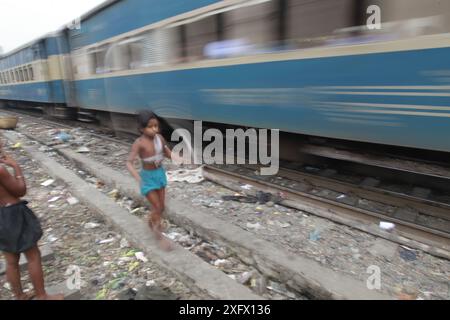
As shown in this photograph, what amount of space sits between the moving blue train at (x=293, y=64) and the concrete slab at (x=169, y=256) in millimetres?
2306

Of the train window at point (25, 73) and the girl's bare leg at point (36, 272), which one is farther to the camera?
the train window at point (25, 73)

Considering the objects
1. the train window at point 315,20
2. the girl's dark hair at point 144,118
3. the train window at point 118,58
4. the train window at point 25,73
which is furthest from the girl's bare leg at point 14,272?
the train window at point 25,73

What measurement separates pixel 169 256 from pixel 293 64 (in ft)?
9.36

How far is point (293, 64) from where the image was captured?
4.30 m

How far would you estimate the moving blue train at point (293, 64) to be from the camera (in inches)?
128

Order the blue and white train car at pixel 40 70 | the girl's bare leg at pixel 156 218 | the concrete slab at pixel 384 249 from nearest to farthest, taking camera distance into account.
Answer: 1. the concrete slab at pixel 384 249
2. the girl's bare leg at pixel 156 218
3. the blue and white train car at pixel 40 70

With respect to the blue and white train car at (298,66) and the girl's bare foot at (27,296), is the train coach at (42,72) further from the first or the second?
the girl's bare foot at (27,296)

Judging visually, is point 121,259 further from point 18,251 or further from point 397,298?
point 397,298

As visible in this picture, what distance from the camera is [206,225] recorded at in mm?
3498

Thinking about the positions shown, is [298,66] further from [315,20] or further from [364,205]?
Result: [364,205]

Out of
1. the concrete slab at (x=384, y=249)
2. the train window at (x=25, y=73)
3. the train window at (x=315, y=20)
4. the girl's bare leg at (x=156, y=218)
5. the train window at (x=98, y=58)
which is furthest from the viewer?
the train window at (x=25, y=73)

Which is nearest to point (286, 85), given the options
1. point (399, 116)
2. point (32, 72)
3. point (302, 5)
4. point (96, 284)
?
point (302, 5)

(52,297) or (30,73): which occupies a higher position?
(30,73)

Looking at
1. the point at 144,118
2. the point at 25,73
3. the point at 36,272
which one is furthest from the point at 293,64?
the point at 25,73
